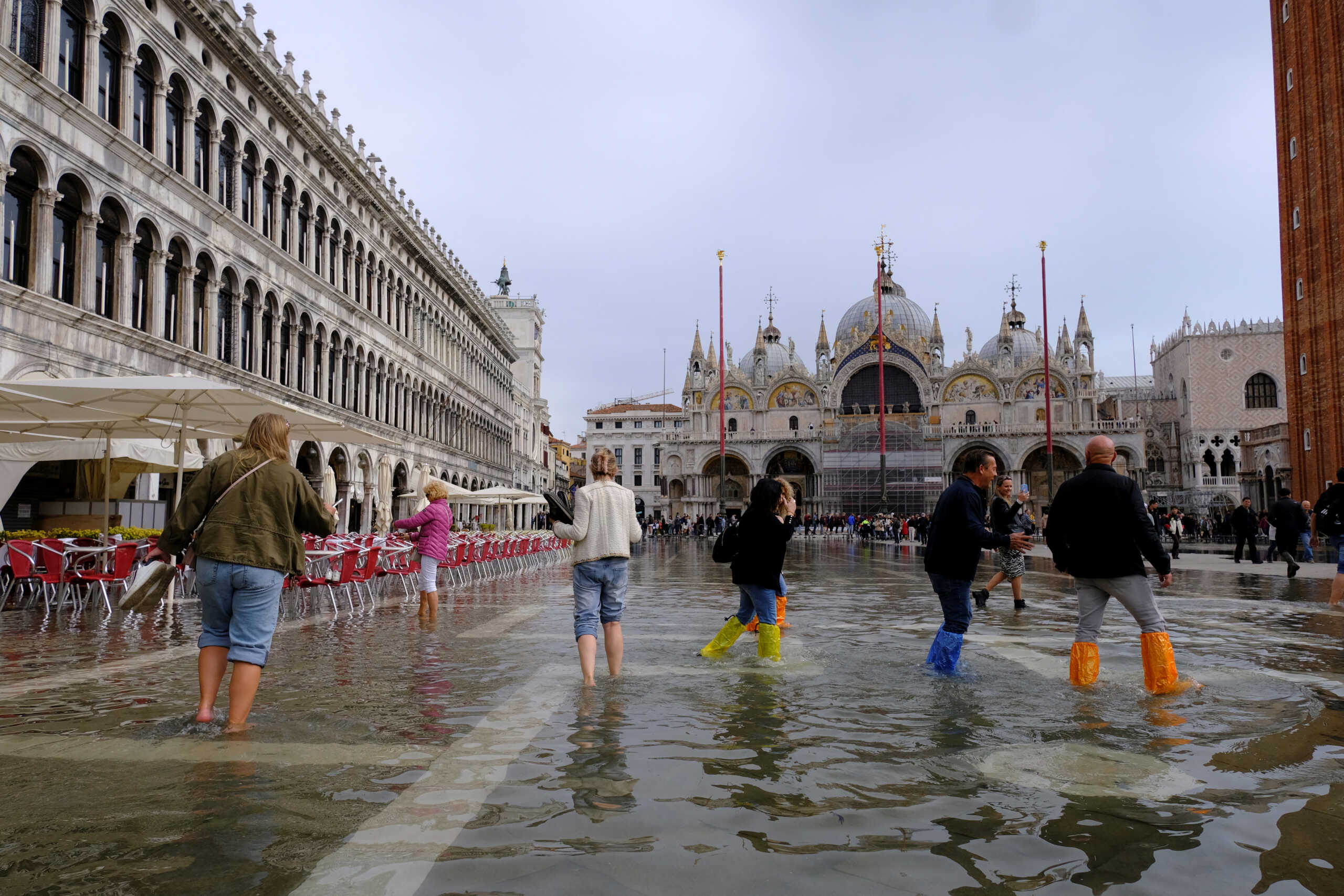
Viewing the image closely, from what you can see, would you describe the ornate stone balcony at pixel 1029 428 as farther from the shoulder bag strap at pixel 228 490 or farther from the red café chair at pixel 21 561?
the shoulder bag strap at pixel 228 490

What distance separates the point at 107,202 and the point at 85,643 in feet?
43.4

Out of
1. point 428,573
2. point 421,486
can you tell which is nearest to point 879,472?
point 421,486

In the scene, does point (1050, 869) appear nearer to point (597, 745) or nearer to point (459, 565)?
point (597, 745)

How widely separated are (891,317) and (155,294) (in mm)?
66498

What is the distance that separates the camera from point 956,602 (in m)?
5.98

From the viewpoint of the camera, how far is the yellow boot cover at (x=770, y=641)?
655 centimetres

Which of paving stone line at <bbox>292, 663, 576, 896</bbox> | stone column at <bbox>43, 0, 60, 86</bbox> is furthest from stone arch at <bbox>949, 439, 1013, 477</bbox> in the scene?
paving stone line at <bbox>292, 663, 576, 896</bbox>

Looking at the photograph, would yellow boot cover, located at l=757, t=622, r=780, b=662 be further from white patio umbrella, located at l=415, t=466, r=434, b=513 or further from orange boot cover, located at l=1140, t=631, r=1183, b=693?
white patio umbrella, located at l=415, t=466, r=434, b=513

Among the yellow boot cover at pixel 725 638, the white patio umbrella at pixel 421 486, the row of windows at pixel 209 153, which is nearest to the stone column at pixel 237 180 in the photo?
the row of windows at pixel 209 153

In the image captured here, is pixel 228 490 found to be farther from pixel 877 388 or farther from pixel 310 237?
pixel 877 388

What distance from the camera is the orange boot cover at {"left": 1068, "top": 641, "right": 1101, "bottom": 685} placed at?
18.3 ft

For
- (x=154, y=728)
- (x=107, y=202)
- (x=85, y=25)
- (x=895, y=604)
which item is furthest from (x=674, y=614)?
(x=85, y=25)

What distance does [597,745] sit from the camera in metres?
4.19

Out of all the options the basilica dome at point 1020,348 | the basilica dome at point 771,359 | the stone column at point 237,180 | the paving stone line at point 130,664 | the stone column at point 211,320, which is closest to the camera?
Answer: the paving stone line at point 130,664
